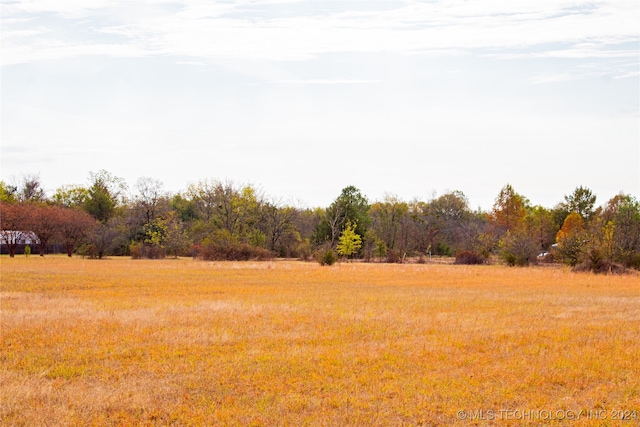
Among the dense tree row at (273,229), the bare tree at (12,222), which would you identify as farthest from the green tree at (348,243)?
the bare tree at (12,222)

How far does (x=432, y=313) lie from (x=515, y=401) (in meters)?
9.57

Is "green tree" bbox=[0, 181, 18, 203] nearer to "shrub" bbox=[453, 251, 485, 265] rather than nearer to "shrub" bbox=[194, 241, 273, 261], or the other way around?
"shrub" bbox=[194, 241, 273, 261]

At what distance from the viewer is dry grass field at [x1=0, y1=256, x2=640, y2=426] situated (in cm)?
888

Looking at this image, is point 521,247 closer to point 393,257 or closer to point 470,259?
point 470,259

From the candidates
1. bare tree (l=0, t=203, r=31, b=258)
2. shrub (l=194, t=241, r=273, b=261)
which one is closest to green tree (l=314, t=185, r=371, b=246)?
shrub (l=194, t=241, r=273, b=261)

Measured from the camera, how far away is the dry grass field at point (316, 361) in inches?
350

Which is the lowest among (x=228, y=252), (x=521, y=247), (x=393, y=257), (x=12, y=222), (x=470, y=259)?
(x=393, y=257)

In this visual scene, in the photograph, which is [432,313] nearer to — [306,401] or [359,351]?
[359,351]

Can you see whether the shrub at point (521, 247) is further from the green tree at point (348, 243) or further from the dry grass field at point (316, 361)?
the dry grass field at point (316, 361)

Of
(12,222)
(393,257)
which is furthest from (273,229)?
(12,222)

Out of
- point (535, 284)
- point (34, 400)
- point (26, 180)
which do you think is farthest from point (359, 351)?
point (26, 180)

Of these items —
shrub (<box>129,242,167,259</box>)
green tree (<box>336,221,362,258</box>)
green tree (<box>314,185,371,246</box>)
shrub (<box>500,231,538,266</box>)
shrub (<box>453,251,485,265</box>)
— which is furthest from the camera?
green tree (<box>314,185,371,246</box>)

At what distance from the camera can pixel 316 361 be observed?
1197cm

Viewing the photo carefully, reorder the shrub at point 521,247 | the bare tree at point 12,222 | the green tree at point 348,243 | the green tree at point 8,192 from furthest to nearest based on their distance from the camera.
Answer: the green tree at point 8,192
the bare tree at point 12,222
the green tree at point 348,243
the shrub at point 521,247
